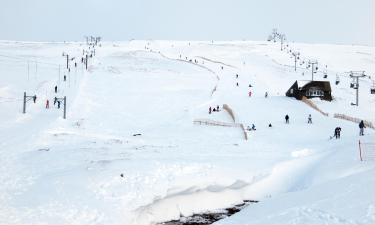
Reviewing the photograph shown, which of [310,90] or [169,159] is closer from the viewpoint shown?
[169,159]

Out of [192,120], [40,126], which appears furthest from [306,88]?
[40,126]

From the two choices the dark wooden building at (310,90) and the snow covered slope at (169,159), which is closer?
the snow covered slope at (169,159)

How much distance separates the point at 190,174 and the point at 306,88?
39948 mm

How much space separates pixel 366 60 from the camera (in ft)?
455

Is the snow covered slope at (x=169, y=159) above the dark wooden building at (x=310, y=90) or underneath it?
underneath

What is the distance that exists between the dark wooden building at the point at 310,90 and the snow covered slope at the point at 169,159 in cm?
216

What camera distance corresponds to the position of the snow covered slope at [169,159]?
17.1 m

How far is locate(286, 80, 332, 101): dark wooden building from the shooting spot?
193 ft

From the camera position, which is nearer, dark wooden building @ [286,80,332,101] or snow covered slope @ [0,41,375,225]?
snow covered slope @ [0,41,375,225]

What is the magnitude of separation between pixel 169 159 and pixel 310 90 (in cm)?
3870

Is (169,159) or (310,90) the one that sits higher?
(310,90)

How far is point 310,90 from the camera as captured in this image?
2350 inches

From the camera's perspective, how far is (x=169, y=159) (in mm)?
24766

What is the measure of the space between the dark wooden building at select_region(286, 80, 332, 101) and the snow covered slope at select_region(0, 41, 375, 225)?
85.0 inches
